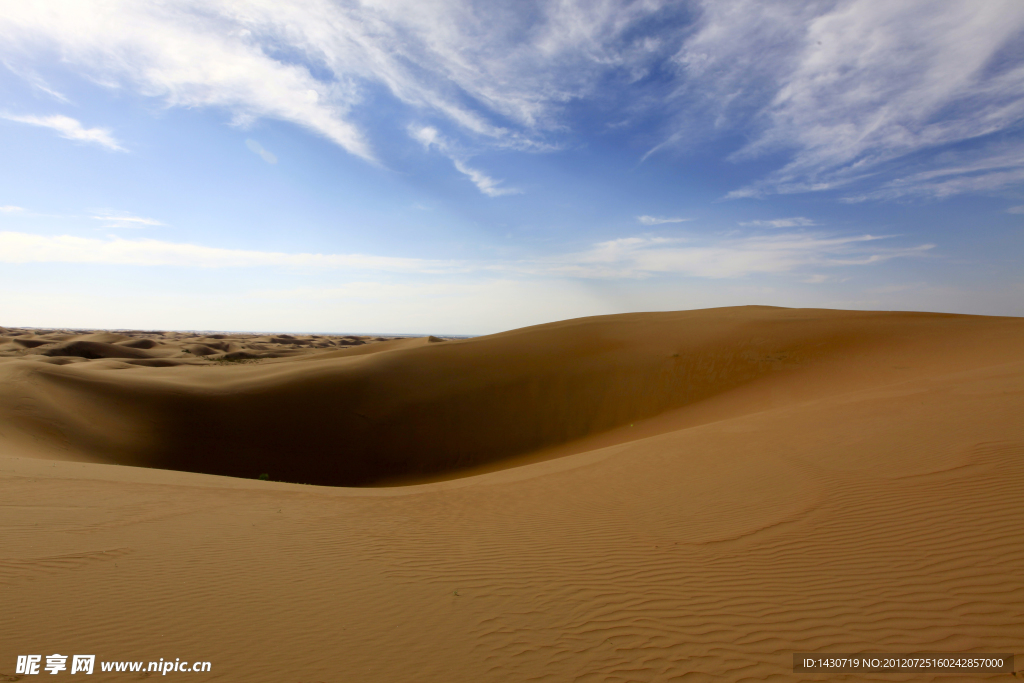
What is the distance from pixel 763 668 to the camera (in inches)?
154

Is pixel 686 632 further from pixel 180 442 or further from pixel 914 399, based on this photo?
pixel 180 442

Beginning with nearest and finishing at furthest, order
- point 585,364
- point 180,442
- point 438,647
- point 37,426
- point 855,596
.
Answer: point 438,647 → point 855,596 → point 37,426 → point 180,442 → point 585,364

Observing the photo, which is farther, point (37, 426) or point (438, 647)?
point (37, 426)

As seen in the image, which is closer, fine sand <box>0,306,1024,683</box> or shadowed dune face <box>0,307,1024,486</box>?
fine sand <box>0,306,1024,683</box>

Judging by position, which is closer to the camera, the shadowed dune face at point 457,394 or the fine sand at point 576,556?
the fine sand at point 576,556

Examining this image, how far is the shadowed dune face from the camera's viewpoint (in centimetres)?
1803

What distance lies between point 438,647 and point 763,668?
2584 mm

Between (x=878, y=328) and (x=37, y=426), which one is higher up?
(x=878, y=328)

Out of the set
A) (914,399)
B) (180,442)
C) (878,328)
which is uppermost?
(878,328)

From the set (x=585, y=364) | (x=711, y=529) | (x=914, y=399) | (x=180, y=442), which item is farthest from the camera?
(x=585, y=364)

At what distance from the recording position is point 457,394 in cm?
2480

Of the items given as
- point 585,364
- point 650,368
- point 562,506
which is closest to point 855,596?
point 562,506

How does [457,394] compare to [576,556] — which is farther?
[457,394]

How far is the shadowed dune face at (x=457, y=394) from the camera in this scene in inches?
710
